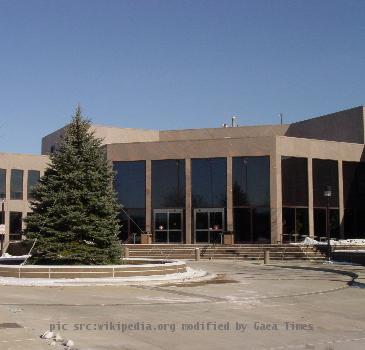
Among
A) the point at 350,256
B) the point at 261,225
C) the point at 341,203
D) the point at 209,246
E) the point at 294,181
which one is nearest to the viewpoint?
the point at 350,256

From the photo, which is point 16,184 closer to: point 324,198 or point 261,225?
point 261,225

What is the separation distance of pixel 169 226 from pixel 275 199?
325 inches

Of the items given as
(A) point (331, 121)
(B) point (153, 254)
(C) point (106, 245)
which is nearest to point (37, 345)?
(C) point (106, 245)

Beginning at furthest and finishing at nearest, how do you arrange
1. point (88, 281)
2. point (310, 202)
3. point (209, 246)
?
1. point (310, 202)
2. point (209, 246)
3. point (88, 281)

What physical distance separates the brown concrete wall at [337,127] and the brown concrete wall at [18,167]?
2532 cm

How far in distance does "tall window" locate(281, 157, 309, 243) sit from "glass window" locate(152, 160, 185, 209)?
7624mm

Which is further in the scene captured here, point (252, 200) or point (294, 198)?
point (294, 198)

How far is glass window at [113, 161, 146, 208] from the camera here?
146ft

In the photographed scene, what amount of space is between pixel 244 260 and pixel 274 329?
86.8 feet

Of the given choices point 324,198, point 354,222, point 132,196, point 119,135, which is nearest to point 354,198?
point 354,222

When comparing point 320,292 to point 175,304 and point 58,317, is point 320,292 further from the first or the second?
point 58,317

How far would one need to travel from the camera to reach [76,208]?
22734 millimetres

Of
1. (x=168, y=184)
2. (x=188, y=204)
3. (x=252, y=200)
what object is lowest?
(x=188, y=204)

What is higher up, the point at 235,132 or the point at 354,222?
the point at 235,132
